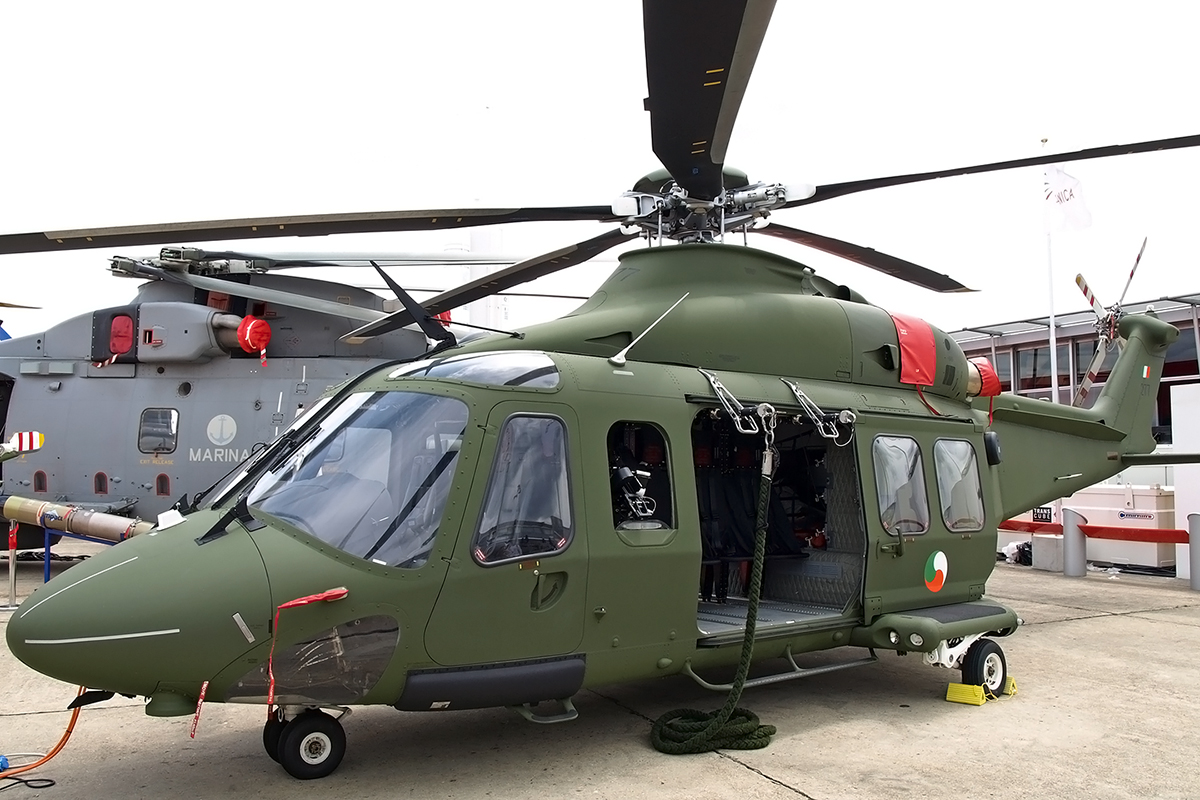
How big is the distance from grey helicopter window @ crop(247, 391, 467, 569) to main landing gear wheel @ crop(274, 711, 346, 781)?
3.07 feet

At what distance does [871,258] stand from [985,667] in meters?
3.39

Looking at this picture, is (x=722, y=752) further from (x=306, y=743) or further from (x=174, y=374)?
(x=174, y=374)

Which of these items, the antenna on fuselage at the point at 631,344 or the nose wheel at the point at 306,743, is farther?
the antenna on fuselage at the point at 631,344

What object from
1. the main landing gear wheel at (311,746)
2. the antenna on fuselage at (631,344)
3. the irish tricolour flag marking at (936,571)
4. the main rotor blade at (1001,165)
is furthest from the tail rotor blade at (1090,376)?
the main landing gear wheel at (311,746)

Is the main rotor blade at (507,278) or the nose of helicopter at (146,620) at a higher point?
the main rotor blade at (507,278)

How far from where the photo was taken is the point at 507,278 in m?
6.57

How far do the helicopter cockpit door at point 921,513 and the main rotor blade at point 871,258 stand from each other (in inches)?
51.1

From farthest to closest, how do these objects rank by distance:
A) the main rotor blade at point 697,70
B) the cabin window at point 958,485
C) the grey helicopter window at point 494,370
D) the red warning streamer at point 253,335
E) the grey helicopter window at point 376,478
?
the red warning streamer at point 253,335 < the cabin window at point 958,485 < the grey helicopter window at point 494,370 < the grey helicopter window at point 376,478 < the main rotor blade at point 697,70

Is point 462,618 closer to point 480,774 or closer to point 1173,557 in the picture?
point 480,774

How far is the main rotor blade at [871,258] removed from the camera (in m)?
7.72

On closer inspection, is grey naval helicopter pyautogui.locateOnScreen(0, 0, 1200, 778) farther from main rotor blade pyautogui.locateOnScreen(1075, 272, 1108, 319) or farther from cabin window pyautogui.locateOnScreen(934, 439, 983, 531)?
main rotor blade pyautogui.locateOnScreen(1075, 272, 1108, 319)

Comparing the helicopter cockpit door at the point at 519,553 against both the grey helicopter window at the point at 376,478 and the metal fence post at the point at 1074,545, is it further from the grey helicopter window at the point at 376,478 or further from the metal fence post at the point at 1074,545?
the metal fence post at the point at 1074,545

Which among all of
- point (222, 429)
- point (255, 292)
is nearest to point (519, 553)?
point (255, 292)

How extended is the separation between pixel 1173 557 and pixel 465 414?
513 inches
